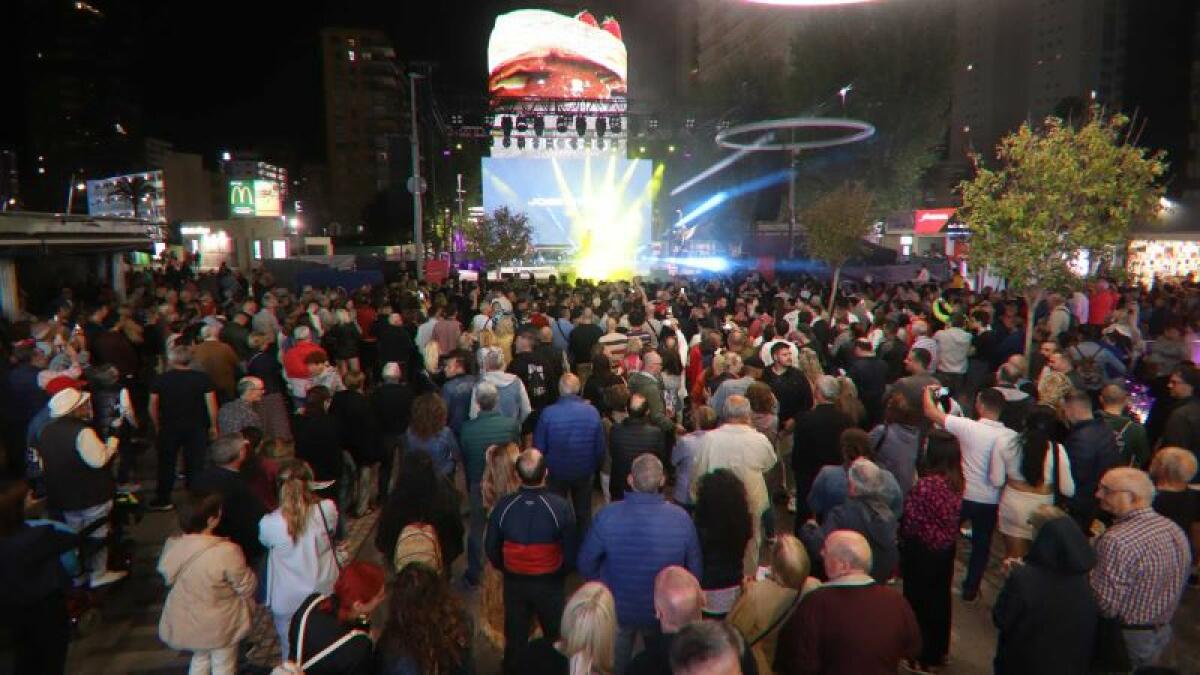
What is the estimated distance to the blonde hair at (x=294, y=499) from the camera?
12.3 feet

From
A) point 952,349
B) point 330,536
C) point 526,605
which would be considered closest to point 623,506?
point 526,605

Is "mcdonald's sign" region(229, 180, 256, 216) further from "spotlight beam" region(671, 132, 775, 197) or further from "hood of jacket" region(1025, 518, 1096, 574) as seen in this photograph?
"hood of jacket" region(1025, 518, 1096, 574)

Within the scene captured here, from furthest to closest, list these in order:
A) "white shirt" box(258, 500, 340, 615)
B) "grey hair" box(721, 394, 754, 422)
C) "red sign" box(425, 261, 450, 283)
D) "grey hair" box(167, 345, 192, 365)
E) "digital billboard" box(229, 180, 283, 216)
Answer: "digital billboard" box(229, 180, 283, 216)
"red sign" box(425, 261, 450, 283)
"grey hair" box(167, 345, 192, 365)
"grey hair" box(721, 394, 754, 422)
"white shirt" box(258, 500, 340, 615)

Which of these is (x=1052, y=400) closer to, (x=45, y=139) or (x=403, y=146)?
(x=403, y=146)

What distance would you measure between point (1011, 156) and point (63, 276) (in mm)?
20037

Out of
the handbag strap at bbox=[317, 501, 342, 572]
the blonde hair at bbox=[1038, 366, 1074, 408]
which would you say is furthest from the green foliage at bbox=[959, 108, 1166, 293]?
the handbag strap at bbox=[317, 501, 342, 572]

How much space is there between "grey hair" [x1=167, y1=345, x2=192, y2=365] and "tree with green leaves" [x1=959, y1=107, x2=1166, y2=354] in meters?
9.91

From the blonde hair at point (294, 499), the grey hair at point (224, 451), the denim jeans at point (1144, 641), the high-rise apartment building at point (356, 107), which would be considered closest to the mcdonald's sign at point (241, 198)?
the grey hair at point (224, 451)

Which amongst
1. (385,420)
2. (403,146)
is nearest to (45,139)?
(403,146)

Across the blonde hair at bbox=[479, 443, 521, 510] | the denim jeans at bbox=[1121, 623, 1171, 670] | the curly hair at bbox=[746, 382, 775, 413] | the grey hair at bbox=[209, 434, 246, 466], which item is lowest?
the denim jeans at bbox=[1121, 623, 1171, 670]

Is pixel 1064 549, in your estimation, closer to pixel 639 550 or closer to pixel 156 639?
pixel 639 550

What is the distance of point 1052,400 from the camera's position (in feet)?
19.8

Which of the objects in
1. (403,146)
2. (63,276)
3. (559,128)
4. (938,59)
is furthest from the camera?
(938,59)

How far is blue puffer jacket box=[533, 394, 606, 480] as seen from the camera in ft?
17.6
